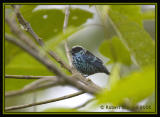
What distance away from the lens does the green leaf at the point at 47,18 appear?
141 cm

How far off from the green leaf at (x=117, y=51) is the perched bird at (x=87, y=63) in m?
3.01

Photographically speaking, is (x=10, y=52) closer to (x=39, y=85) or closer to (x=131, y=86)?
(x=39, y=85)

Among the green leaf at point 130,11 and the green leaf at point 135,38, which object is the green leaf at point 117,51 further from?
the green leaf at point 130,11

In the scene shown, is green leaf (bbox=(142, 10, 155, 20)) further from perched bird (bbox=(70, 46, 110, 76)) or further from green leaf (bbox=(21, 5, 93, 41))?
perched bird (bbox=(70, 46, 110, 76))

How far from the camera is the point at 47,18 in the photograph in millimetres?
1528

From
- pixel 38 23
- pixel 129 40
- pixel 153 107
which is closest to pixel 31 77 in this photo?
pixel 38 23

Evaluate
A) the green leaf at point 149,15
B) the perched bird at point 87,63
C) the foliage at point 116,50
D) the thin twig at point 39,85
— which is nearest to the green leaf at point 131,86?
the foliage at point 116,50

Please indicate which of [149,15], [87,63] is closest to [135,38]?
[149,15]

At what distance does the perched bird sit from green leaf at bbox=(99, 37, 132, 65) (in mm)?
3012

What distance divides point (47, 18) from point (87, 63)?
285 centimetres

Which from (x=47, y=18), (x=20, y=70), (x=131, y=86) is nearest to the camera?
(x=131, y=86)

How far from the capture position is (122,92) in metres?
0.66

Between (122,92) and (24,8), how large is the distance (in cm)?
95

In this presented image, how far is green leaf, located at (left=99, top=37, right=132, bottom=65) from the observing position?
1.01 m
